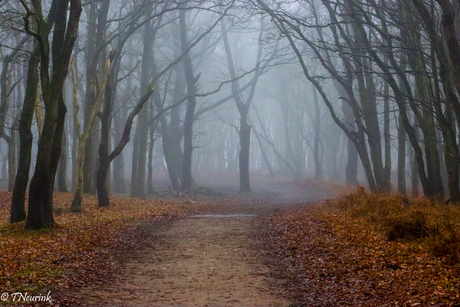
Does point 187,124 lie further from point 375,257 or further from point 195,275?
point 375,257

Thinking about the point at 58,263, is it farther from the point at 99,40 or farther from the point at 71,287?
the point at 99,40

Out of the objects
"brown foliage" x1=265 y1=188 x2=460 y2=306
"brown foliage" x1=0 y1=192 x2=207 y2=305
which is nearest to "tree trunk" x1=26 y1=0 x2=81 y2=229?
"brown foliage" x1=0 y1=192 x2=207 y2=305

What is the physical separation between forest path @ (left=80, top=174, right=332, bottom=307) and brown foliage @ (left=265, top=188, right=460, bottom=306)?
50cm

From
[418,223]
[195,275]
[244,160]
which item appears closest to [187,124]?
[244,160]

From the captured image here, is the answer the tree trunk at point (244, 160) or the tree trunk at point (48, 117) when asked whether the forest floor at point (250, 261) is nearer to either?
the tree trunk at point (48, 117)

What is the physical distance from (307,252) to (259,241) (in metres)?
2.20

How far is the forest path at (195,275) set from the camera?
22.3 feet

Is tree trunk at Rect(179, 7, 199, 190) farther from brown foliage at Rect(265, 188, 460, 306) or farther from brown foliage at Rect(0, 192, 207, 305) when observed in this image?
brown foliage at Rect(265, 188, 460, 306)

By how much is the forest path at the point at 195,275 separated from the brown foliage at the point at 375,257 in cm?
50

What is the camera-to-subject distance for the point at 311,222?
13.2 metres

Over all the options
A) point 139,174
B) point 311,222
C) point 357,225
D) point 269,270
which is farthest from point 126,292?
point 139,174

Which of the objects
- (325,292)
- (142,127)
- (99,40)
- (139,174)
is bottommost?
(325,292)

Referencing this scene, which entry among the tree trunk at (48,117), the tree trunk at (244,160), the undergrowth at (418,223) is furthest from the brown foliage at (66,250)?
the tree trunk at (244,160)

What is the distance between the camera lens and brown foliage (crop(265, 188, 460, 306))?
6.42 metres
